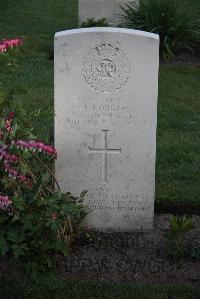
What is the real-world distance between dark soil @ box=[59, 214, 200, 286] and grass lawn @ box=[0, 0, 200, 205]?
2.62 feet

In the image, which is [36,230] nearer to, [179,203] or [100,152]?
[100,152]

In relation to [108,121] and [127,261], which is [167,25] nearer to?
[108,121]

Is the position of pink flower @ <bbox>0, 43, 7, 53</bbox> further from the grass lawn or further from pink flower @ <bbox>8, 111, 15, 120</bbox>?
pink flower @ <bbox>8, 111, 15, 120</bbox>

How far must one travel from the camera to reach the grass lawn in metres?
6.04

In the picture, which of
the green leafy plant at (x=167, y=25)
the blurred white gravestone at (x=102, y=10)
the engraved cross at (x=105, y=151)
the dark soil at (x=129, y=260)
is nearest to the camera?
the dark soil at (x=129, y=260)

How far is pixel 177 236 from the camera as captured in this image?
4688 mm

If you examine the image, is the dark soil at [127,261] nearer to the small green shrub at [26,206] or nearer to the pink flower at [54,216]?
the small green shrub at [26,206]

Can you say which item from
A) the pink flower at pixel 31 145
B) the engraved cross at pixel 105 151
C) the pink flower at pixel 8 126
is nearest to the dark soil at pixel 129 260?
the engraved cross at pixel 105 151

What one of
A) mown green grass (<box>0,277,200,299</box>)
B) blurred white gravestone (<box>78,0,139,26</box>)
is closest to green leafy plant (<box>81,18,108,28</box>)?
blurred white gravestone (<box>78,0,139,26</box>)

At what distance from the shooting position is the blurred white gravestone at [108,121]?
4.77 meters

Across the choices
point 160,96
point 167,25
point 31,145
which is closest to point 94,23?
point 167,25

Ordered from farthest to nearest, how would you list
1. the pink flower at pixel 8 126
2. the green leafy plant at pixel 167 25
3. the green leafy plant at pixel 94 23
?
the green leafy plant at pixel 94 23
the green leafy plant at pixel 167 25
the pink flower at pixel 8 126

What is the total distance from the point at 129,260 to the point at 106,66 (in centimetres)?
131

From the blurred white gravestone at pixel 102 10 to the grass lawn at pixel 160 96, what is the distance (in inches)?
30.9
